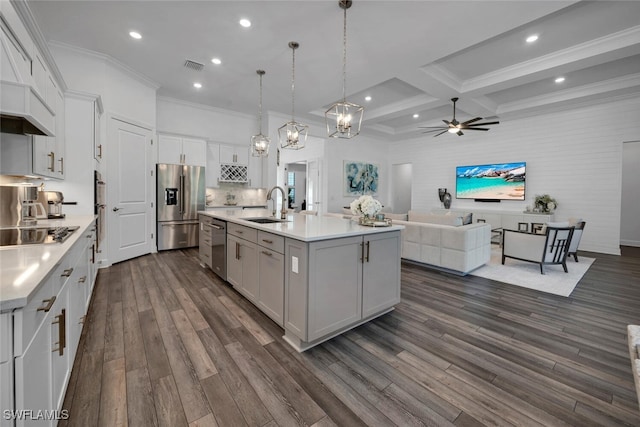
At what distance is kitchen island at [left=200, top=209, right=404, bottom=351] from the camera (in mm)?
2123

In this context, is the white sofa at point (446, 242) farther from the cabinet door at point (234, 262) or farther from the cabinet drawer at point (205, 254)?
the cabinet drawer at point (205, 254)

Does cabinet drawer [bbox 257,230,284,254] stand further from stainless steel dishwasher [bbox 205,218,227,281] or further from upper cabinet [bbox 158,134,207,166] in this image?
upper cabinet [bbox 158,134,207,166]

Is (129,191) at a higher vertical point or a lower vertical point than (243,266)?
higher

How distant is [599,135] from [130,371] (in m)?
8.77

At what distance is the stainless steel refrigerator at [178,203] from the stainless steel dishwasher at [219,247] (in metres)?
2.09

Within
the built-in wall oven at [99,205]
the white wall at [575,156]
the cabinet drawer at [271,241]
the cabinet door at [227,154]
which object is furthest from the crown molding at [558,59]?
the built-in wall oven at [99,205]

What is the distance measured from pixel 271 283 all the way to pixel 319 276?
608mm

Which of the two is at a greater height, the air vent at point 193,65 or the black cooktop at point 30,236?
the air vent at point 193,65

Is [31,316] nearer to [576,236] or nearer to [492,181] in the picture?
[576,236]

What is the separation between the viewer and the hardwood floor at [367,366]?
1.57 meters

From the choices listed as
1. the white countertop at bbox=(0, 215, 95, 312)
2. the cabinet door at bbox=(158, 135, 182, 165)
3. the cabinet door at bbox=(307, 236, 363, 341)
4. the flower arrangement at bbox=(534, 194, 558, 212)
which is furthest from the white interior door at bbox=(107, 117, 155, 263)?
the flower arrangement at bbox=(534, 194, 558, 212)

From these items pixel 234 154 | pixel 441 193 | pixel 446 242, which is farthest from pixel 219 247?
pixel 441 193

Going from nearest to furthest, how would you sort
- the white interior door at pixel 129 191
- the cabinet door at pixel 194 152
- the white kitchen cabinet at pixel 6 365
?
the white kitchen cabinet at pixel 6 365, the white interior door at pixel 129 191, the cabinet door at pixel 194 152

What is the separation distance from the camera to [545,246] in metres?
4.23
